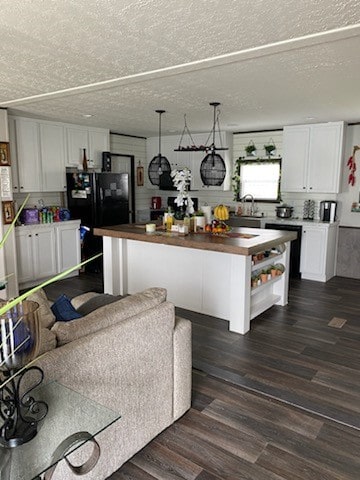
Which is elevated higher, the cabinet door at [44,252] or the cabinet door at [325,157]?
the cabinet door at [325,157]

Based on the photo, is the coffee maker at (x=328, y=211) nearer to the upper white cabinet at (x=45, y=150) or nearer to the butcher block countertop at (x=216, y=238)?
the butcher block countertop at (x=216, y=238)

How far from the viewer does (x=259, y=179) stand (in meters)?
6.93

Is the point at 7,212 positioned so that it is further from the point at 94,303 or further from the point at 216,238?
the point at 216,238

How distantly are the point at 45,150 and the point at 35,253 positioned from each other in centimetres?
160

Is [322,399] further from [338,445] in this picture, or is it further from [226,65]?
[226,65]

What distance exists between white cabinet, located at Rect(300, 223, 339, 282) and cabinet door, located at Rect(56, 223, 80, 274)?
366 cm

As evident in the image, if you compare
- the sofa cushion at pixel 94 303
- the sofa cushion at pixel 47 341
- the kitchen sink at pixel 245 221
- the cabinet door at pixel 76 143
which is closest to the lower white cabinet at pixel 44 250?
the cabinet door at pixel 76 143

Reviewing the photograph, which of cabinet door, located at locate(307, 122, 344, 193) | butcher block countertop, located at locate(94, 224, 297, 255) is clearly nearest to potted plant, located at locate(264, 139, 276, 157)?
cabinet door, located at locate(307, 122, 344, 193)

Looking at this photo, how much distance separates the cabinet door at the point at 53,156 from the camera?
578 cm

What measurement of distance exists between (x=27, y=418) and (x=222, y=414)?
5.06ft

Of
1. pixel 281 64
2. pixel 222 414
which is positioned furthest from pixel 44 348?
pixel 281 64

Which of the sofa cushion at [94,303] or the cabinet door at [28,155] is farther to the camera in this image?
the cabinet door at [28,155]

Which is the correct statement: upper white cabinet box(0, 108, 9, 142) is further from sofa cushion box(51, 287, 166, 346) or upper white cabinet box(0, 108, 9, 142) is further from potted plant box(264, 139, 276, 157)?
potted plant box(264, 139, 276, 157)

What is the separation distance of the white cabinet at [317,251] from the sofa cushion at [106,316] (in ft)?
13.6
